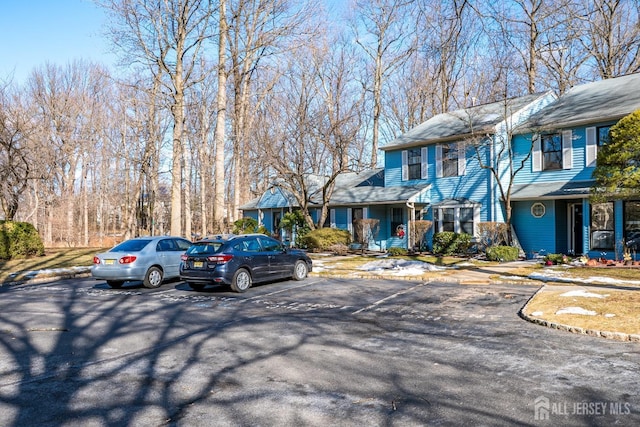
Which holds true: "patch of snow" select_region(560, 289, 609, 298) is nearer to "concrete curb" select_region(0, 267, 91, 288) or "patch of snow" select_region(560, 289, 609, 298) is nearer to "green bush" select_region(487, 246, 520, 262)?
"green bush" select_region(487, 246, 520, 262)

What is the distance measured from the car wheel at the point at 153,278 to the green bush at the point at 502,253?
1247 cm

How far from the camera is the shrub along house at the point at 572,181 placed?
1731 centimetres

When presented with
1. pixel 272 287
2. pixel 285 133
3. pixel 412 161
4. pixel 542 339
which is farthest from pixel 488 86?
pixel 542 339

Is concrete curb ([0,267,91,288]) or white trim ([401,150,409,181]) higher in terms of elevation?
white trim ([401,150,409,181])

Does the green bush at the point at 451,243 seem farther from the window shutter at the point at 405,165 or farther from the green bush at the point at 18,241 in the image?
the green bush at the point at 18,241

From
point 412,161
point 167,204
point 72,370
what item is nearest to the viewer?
point 72,370

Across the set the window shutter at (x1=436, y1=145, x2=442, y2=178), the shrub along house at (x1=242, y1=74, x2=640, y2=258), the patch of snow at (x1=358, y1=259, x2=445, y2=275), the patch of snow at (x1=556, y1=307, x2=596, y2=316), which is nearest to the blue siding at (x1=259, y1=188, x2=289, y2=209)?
the shrub along house at (x1=242, y1=74, x2=640, y2=258)

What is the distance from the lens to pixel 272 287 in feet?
42.1

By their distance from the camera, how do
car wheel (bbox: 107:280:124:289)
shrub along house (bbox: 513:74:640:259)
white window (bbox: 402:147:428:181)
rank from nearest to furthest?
1. car wheel (bbox: 107:280:124:289)
2. shrub along house (bbox: 513:74:640:259)
3. white window (bbox: 402:147:428:181)

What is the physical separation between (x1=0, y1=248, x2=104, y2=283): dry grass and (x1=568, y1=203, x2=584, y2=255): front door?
1993cm

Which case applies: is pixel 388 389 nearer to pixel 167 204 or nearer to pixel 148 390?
pixel 148 390

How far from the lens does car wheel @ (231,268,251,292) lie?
11.7m

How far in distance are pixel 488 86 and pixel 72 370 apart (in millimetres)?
33116

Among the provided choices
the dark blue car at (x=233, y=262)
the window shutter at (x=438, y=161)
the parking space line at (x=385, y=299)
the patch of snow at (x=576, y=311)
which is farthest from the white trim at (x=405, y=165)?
the patch of snow at (x=576, y=311)
